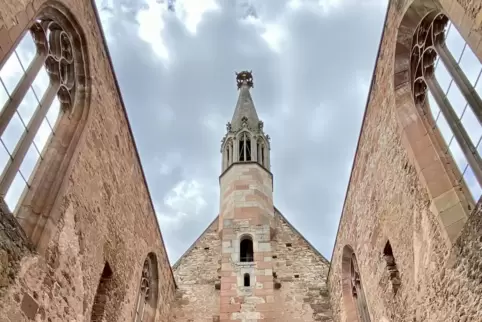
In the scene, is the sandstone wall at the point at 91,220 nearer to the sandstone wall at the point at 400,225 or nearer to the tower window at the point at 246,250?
the tower window at the point at 246,250

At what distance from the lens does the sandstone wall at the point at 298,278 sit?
487 inches

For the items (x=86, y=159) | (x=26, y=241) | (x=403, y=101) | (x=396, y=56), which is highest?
(x=396, y=56)

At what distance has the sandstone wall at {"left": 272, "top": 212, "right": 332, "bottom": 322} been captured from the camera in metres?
12.4

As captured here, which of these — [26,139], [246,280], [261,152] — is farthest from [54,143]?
[261,152]

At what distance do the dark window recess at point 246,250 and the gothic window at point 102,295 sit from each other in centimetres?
629

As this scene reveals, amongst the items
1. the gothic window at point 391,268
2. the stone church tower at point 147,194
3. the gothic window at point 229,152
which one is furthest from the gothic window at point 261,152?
the gothic window at point 391,268

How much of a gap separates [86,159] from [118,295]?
2.50 meters

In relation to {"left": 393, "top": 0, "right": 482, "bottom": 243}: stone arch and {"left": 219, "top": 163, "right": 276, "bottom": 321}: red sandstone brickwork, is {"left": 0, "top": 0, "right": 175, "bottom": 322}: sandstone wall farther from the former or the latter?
{"left": 393, "top": 0, "right": 482, "bottom": 243}: stone arch

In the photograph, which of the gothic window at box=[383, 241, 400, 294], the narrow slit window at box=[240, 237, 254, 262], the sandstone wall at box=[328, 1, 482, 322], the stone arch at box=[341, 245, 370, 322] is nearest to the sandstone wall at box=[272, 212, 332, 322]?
the narrow slit window at box=[240, 237, 254, 262]

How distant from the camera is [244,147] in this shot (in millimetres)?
17281

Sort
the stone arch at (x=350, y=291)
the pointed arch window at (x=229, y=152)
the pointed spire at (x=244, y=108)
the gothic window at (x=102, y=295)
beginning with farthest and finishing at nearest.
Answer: the pointed spire at (x=244, y=108)
the pointed arch window at (x=229, y=152)
the stone arch at (x=350, y=291)
the gothic window at (x=102, y=295)

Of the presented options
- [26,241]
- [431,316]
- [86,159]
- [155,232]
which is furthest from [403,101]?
[155,232]

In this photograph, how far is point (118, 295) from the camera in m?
8.07

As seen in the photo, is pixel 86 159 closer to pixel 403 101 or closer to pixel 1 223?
pixel 1 223
